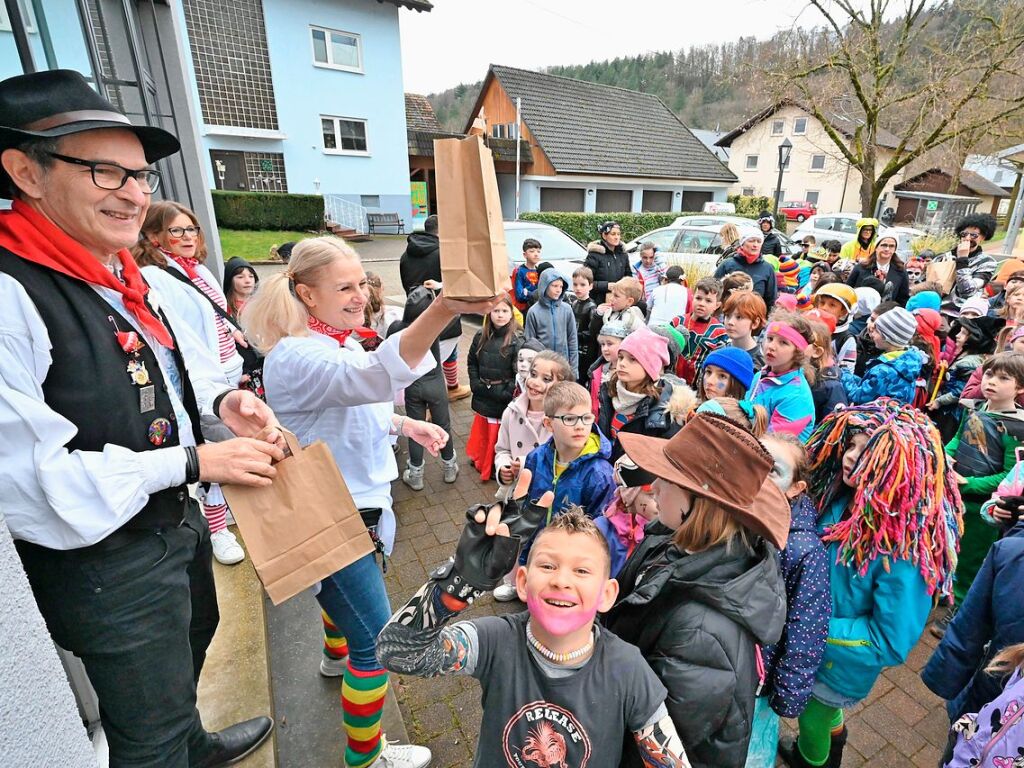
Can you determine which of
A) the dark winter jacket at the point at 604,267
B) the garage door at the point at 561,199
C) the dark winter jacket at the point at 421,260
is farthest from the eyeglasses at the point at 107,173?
the garage door at the point at 561,199

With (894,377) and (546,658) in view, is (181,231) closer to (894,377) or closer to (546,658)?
(546,658)

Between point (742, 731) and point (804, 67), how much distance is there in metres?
18.8

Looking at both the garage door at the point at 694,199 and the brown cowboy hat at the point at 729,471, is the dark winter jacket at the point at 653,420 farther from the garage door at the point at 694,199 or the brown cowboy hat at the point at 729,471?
the garage door at the point at 694,199

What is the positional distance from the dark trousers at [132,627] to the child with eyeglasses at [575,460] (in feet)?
4.95

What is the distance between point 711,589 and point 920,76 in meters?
18.9

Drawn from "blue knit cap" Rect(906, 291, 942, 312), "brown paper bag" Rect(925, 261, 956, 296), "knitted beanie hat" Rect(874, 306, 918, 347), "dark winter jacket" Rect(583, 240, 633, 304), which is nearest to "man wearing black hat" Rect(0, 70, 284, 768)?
"knitted beanie hat" Rect(874, 306, 918, 347)

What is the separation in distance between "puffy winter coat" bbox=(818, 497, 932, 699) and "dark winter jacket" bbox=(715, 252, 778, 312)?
4.82 meters

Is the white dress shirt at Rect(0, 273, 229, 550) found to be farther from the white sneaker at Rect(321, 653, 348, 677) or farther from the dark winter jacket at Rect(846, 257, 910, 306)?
the dark winter jacket at Rect(846, 257, 910, 306)

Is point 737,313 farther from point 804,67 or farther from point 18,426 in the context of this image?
point 804,67

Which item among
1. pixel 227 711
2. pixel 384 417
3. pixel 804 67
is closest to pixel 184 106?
pixel 384 417

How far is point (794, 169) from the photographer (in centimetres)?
3862

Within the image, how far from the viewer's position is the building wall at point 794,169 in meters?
35.8

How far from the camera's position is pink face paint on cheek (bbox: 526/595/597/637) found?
130 centimetres

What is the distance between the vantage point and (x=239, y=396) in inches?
64.5
